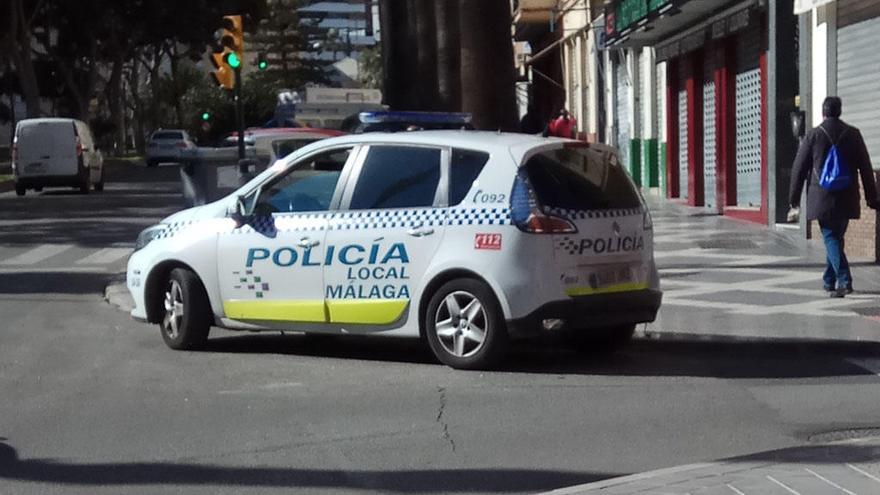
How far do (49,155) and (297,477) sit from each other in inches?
1268

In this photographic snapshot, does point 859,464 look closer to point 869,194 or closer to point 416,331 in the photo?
point 416,331

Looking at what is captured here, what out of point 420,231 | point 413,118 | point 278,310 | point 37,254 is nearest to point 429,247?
point 420,231

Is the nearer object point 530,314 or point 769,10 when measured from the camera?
point 530,314

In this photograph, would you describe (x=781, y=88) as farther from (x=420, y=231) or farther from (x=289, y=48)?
(x=289, y=48)

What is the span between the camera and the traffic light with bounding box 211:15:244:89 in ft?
71.7

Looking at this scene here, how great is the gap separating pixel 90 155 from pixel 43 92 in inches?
1299

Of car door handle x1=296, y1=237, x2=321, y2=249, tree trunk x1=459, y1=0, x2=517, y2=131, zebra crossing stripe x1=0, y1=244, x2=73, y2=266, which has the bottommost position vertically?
zebra crossing stripe x1=0, y1=244, x2=73, y2=266

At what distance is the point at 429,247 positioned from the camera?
10.6m

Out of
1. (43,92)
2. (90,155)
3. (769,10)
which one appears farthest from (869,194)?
(43,92)

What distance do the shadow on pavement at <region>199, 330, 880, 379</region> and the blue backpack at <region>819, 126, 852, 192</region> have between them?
2.60 m

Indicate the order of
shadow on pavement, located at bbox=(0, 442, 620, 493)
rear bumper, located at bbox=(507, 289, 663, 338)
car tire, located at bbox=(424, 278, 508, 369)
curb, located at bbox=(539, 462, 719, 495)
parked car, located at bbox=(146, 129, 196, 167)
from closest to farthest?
curb, located at bbox=(539, 462, 719, 495) → shadow on pavement, located at bbox=(0, 442, 620, 493) → rear bumper, located at bbox=(507, 289, 663, 338) → car tire, located at bbox=(424, 278, 508, 369) → parked car, located at bbox=(146, 129, 196, 167)

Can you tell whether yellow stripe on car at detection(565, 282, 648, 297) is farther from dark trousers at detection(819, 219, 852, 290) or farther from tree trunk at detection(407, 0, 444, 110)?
tree trunk at detection(407, 0, 444, 110)

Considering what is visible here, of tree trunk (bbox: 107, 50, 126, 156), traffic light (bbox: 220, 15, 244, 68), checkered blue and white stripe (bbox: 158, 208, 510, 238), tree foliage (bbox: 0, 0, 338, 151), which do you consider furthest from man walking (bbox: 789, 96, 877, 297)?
tree trunk (bbox: 107, 50, 126, 156)

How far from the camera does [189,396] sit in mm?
9766
